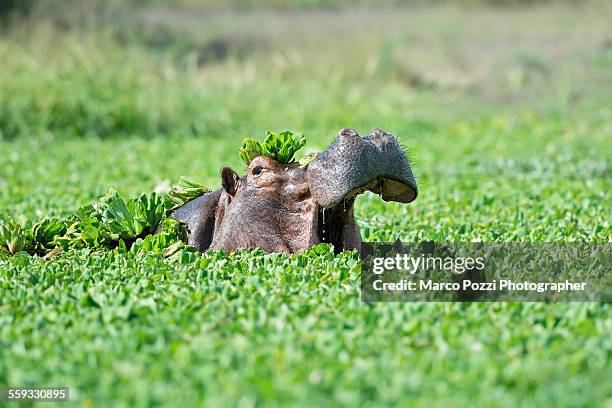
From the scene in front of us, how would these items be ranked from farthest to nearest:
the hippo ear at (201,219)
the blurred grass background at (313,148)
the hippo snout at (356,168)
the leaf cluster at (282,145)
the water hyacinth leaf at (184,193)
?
the water hyacinth leaf at (184,193) < the hippo ear at (201,219) < the leaf cluster at (282,145) < the hippo snout at (356,168) < the blurred grass background at (313,148)

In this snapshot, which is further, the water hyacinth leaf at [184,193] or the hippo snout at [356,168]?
the water hyacinth leaf at [184,193]

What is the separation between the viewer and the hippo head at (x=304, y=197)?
4.07 m

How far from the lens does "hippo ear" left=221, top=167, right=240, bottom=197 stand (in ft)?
14.8

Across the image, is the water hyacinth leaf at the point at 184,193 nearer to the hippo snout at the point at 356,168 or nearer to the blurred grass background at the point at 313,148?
the blurred grass background at the point at 313,148

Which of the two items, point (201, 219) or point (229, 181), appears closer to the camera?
point (229, 181)

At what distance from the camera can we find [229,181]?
14.9 ft

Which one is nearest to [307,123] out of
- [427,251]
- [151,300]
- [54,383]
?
[427,251]

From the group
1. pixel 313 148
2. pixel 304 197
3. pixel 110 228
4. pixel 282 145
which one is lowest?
pixel 110 228

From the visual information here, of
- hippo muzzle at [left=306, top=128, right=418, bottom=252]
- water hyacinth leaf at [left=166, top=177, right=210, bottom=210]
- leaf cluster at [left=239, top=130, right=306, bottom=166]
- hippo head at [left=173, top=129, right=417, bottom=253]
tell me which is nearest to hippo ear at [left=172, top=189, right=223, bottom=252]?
hippo head at [left=173, top=129, right=417, bottom=253]

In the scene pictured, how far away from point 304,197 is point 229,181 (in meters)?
0.39

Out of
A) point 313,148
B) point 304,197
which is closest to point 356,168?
point 304,197

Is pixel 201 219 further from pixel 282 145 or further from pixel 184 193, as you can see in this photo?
pixel 282 145

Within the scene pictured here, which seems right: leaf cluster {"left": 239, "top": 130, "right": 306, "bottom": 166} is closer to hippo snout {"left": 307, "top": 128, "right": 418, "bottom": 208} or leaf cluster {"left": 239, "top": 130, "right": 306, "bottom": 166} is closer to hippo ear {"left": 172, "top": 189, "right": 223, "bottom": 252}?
hippo snout {"left": 307, "top": 128, "right": 418, "bottom": 208}

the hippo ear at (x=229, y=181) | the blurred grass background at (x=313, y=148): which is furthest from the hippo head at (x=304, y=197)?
the blurred grass background at (x=313, y=148)
